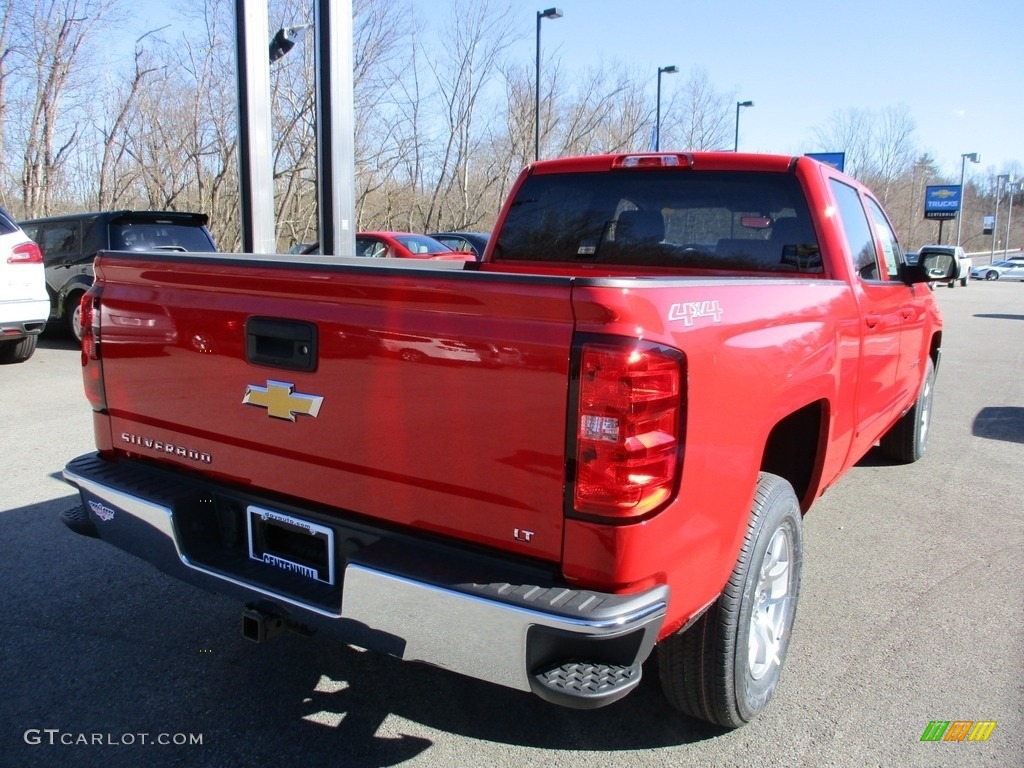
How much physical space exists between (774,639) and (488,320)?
1.74 m

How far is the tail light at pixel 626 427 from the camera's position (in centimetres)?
192

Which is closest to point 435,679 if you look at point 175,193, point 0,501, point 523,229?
point 523,229

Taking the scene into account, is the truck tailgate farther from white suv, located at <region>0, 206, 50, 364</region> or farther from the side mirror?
white suv, located at <region>0, 206, 50, 364</region>

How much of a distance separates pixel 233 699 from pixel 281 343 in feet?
4.52

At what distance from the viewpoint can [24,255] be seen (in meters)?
7.96

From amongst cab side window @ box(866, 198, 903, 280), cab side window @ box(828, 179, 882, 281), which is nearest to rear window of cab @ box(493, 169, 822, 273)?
cab side window @ box(828, 179, 882, 281)

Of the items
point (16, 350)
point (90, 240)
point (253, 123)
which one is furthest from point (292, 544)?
point (90, 240)

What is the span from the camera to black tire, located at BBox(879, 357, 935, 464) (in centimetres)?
578

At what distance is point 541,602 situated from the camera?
1959 millimetres

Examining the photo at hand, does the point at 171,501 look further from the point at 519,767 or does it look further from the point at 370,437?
the point at 519,767

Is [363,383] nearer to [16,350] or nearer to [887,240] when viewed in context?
[887,240]

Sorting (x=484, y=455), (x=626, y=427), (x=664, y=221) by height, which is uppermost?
(x=664, y=221)

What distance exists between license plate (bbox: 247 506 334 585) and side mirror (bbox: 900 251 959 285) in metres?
Answer: 3.68

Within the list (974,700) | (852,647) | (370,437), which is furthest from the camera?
(852,647)
